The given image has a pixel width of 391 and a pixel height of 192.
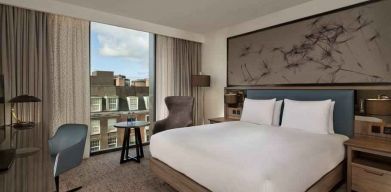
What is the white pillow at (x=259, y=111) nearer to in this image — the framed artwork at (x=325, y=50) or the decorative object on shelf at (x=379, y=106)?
the framed artwork at (x=325, y=50)

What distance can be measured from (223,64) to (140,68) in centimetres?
189

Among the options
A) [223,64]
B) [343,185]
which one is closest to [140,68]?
[223,64]

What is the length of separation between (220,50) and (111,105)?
2.73 m

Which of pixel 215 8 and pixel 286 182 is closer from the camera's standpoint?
pixel 286 182

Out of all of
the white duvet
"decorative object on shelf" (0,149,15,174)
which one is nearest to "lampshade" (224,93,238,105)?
A: the white duvet

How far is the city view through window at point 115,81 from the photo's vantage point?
406 cm

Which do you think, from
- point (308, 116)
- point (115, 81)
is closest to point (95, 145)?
point (115, 81)

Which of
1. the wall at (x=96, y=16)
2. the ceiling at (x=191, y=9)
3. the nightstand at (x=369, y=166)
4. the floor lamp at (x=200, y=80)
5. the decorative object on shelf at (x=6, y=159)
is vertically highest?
the ceiling at (x=191, y=9)

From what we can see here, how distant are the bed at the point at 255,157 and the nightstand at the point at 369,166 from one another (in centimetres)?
11

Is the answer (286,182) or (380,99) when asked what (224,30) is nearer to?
(380,99)

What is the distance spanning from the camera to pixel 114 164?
11.4 feet

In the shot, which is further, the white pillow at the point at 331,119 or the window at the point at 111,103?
the window at the point at 111,103

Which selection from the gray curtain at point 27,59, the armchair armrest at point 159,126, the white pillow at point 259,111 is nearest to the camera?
the gray curtain at point 27,59

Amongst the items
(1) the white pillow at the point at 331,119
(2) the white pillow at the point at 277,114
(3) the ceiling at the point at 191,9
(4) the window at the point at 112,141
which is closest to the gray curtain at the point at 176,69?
(3) the ceiling at the point at 191,9
